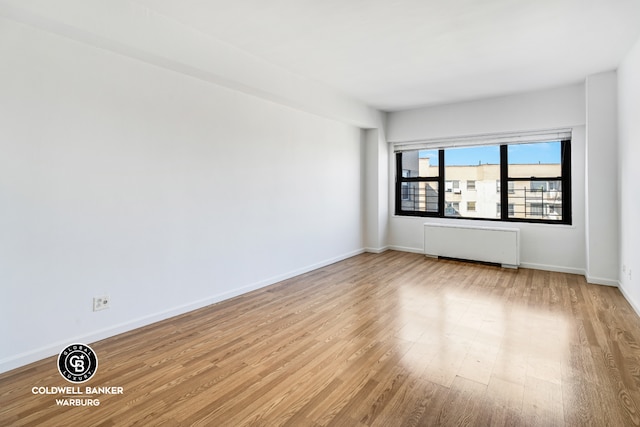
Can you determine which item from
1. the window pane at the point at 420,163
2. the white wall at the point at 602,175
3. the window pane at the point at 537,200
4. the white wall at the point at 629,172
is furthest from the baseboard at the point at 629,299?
the window pane at the point at 420,163

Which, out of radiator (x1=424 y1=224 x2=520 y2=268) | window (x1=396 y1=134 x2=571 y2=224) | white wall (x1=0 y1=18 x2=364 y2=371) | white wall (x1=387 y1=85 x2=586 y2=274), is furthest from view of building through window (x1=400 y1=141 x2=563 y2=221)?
white wall (x1=0 y1=18 x2=364 y2=371)

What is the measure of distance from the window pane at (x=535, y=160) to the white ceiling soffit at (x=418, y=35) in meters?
1.08

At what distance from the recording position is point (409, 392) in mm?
2076

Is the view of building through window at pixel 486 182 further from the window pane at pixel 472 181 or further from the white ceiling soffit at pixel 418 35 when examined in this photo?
the white ceiling soffit at pixel 418 35

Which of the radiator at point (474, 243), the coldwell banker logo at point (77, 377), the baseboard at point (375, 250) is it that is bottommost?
the coldwell banker logo at point (77, 377)

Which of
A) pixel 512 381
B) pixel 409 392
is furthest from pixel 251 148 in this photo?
pixel 512 381

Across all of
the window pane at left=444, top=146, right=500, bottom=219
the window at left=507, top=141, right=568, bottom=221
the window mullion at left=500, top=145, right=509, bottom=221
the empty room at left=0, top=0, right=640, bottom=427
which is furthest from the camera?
the window pane at left=444, top=146, right=500, bottom=219

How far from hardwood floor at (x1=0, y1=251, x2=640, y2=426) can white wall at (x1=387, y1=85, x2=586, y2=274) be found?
1.23 meters

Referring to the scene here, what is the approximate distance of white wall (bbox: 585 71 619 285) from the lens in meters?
4.19

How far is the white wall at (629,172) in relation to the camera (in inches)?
133

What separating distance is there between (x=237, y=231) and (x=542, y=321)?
337cm

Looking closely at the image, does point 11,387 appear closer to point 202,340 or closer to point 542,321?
point 202,340

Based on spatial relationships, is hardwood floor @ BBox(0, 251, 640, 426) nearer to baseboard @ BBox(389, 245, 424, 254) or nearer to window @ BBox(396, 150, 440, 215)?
baseboard @ BBox(389, 245, 424, 254)

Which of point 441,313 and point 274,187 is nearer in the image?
point 441,313
